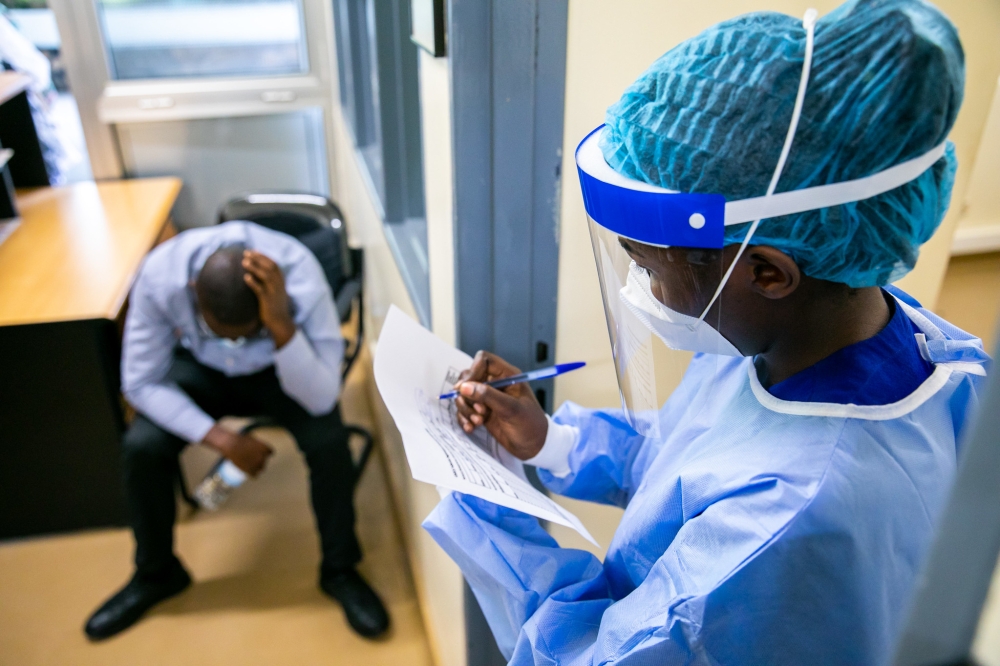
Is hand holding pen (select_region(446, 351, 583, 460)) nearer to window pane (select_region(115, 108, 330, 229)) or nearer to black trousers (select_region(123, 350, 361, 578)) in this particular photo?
black trousers (select_region(123, 350, 361, 578))

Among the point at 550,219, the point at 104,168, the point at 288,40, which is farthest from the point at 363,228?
the point at 550,219

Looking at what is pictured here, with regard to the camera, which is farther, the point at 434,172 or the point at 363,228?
the point at 363,228

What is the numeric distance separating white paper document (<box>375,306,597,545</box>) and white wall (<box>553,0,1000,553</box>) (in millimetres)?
198

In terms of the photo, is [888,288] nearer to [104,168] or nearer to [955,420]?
[955,420]

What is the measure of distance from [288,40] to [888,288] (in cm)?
311

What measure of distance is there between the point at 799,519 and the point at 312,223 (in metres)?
1.85

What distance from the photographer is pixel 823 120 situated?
538 millimetres

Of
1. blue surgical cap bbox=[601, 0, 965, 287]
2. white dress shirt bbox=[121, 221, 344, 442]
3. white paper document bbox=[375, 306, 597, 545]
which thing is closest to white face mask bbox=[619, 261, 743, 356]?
blue surgical cap bbox=[601, 0, 965, 287]

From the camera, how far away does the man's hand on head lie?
1733 millimetres

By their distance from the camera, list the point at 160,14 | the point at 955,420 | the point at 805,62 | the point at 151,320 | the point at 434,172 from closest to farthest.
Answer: the point at 805,62 < the point at 955,420 < the point at 434,172 < the point at 151,320 < the point at 160,14

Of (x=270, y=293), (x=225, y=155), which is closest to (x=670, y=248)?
(x=270, y=293)

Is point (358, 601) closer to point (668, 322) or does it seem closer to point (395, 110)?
point (395, 110)

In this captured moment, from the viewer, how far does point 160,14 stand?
313 centimetres

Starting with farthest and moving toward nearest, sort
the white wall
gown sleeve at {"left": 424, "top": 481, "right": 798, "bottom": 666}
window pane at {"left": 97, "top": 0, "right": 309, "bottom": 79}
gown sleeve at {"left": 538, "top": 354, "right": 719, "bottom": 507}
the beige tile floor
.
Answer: window pane at {"left": 97, "top": 0, "right": 309, "bottom": 79} → the beige tile floor → gown sleeve at {"left": 538, "top": 354, "right": 719, "bottom": 507} → the white wall → gown sleeve at {"left": 424, "top": 481, "right": 798, "bottom": 666}
